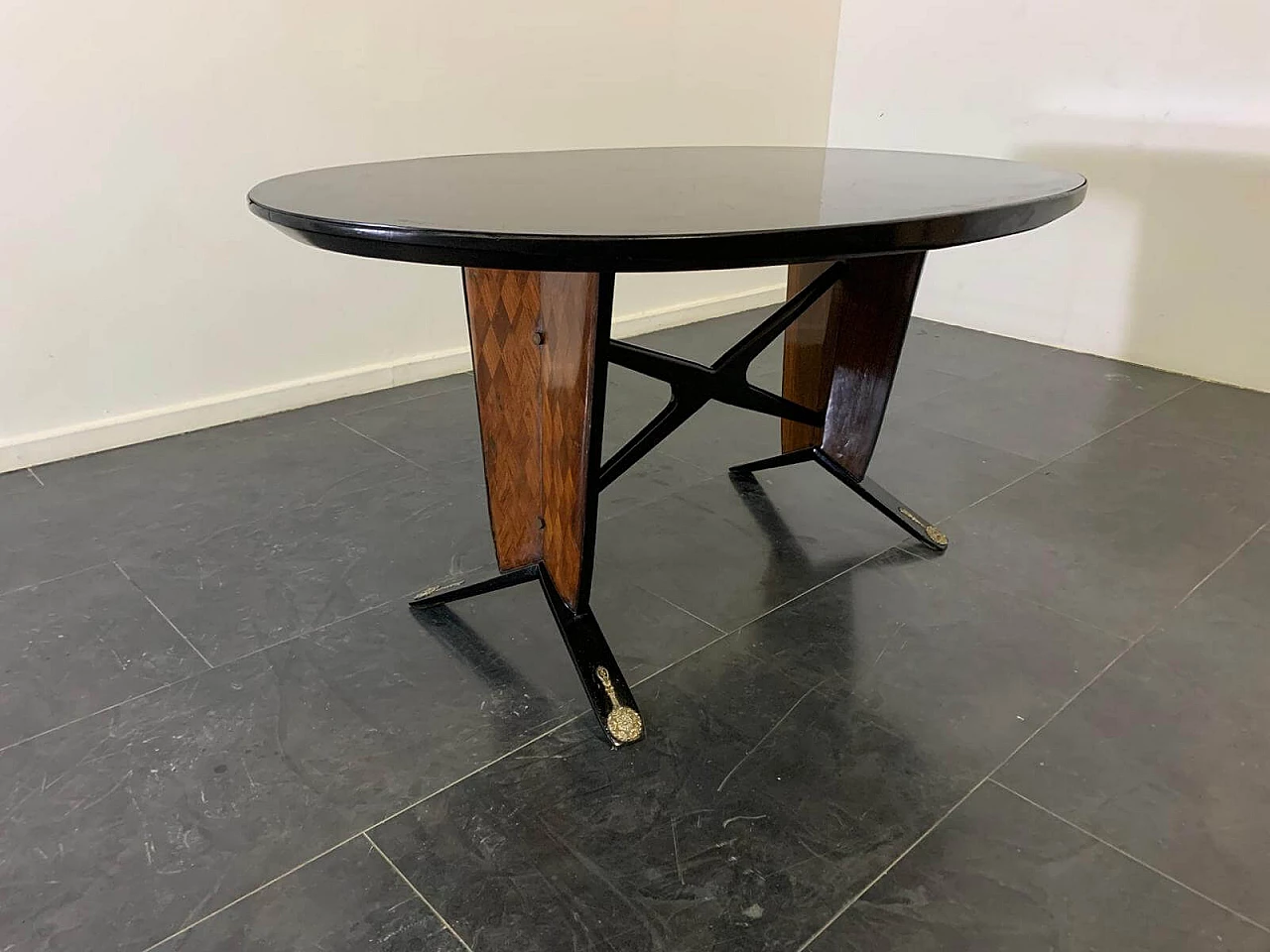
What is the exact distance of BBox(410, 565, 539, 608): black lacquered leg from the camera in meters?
1.54

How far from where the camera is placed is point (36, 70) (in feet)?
6.33

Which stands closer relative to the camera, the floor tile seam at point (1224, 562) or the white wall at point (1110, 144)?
the floor tile seam at point (1224, 562)

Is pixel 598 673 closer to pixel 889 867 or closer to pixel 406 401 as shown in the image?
pixel 889 867

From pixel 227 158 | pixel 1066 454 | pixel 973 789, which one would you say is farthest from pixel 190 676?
pixel 1066 454

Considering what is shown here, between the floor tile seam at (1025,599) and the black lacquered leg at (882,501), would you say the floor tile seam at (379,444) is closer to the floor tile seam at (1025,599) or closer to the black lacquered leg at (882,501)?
the black lacquered leg at (882,501)

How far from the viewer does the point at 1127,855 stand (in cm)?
110

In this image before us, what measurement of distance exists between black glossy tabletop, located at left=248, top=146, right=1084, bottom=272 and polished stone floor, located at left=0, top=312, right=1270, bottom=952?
675mm

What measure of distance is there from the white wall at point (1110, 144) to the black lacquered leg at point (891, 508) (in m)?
1.52

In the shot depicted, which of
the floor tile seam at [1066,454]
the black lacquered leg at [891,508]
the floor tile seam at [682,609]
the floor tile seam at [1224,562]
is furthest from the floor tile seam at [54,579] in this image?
the floor tile seam at [1224,562]

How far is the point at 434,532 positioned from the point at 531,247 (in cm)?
105

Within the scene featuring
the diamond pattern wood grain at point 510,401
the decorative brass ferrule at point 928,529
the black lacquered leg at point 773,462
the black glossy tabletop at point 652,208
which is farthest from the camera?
the black lacquered leg at point 773,462

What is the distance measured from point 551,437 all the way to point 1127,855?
0.91m

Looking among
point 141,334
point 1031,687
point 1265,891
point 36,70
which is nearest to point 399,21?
point 36,70

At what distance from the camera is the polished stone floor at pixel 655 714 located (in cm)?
103
